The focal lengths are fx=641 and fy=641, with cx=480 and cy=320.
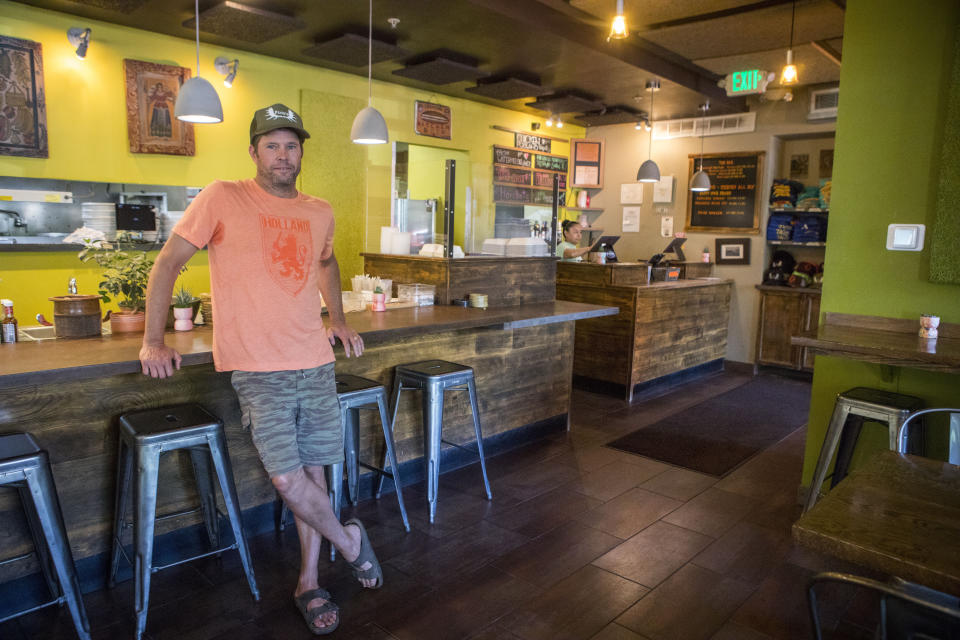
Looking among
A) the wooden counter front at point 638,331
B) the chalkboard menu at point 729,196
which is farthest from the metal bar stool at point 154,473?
the chalkboard menu at point 729,196

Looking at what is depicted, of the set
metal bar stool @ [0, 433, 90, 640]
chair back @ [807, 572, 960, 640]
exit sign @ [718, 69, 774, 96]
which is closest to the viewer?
chair back @ [807, 572, 960, 640]

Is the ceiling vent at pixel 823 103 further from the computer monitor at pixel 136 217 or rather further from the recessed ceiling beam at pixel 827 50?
the computer monitor at pixel 136 217

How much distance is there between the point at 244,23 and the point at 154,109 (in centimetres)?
122

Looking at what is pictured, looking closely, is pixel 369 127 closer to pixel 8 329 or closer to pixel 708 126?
pixel 8 329

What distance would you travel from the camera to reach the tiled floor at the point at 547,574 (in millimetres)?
2307

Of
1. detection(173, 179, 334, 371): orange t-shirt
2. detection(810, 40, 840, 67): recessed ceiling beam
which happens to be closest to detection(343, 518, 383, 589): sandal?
detection(173, 179, 334, 371): orange t-shirt

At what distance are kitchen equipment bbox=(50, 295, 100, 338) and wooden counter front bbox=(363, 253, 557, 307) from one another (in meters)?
1.88

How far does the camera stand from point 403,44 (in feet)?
17.7

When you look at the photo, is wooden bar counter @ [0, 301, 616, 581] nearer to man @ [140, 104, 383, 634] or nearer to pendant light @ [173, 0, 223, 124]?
man @ [140, 104, 383, 634]

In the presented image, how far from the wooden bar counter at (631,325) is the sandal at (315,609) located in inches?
151

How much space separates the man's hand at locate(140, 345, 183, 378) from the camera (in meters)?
2.16

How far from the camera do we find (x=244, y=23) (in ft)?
14.9

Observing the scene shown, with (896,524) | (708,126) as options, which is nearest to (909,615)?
(896,524)

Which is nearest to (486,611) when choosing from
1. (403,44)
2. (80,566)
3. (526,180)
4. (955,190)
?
(80,566)
